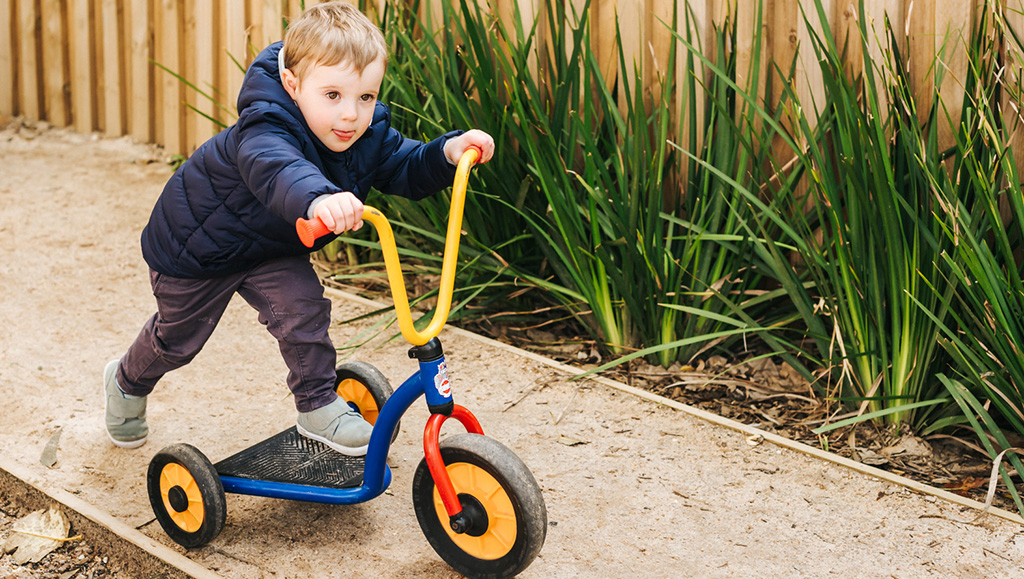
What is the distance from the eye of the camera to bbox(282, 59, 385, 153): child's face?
6.80ft

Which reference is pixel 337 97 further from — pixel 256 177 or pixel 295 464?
pixel 295 464

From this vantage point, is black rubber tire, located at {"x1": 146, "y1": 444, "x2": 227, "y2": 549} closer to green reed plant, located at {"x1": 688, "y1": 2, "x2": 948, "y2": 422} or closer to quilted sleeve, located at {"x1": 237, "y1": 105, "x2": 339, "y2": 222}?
quilted sleeve, located at {"x1": 237, "y1": 105, "x2": 339, "y2": 222}

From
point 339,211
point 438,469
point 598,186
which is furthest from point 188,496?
point 598,186

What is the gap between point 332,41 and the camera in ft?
6.68

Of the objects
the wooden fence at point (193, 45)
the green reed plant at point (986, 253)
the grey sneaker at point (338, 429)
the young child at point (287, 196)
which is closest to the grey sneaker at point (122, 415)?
the young child at point (287, 196)

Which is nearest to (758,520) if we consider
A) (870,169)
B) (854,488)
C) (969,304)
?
(854,488)

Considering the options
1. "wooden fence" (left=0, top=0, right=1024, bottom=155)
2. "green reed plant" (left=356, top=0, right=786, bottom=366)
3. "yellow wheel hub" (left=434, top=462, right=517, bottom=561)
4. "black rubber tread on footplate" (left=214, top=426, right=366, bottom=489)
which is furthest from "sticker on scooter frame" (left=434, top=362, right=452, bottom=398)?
"wooden fence" (left=0, top=0, right=1024, bottom=155)

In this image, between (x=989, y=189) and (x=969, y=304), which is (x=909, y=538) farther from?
(x=989, y=189)

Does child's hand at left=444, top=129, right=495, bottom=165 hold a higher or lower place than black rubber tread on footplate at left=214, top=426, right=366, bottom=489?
higher

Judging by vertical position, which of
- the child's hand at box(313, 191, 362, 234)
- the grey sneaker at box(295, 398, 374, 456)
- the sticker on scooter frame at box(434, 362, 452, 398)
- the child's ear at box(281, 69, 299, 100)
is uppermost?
the child's ear at box(281, 69, 299, 100)

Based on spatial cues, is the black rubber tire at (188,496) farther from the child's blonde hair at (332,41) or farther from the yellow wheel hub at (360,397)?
the child's blonde hair at (332,41)

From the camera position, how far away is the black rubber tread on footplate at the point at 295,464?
7.71ft

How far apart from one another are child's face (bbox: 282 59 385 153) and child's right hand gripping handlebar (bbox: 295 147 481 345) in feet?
0.76

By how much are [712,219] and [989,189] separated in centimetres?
86
